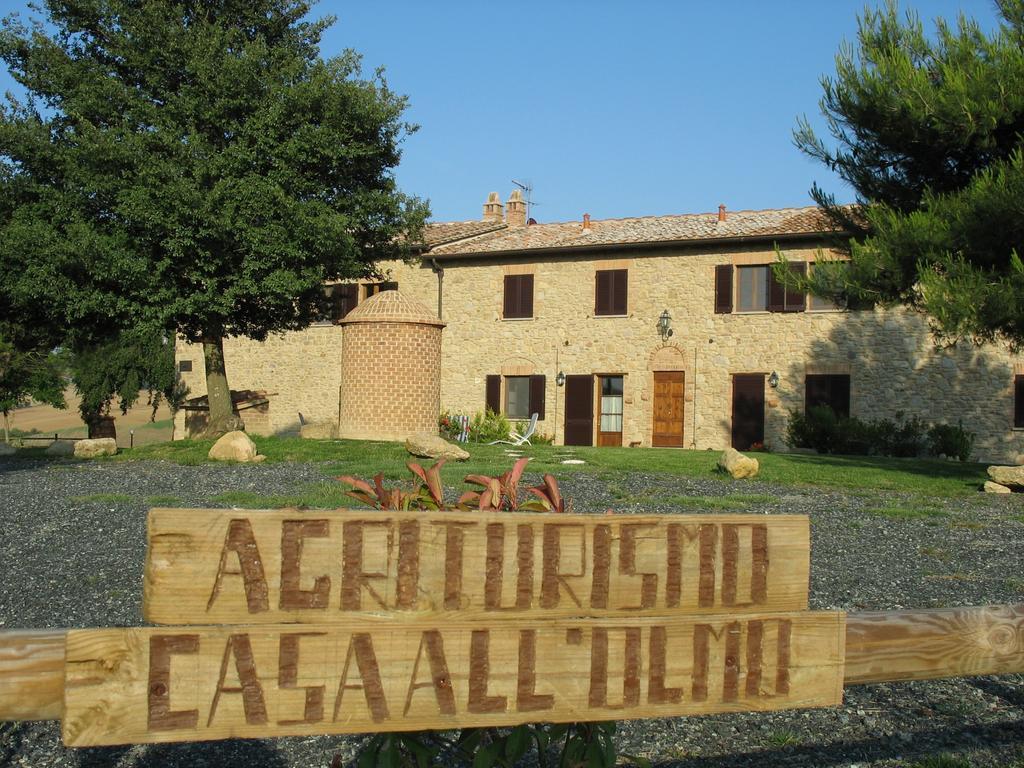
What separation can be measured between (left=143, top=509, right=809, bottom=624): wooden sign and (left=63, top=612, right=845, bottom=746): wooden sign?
0.14 feet

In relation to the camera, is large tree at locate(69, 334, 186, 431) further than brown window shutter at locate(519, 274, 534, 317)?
Yes

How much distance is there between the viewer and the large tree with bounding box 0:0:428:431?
57.1 ft

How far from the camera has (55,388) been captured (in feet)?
116

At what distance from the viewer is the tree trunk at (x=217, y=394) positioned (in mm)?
20109

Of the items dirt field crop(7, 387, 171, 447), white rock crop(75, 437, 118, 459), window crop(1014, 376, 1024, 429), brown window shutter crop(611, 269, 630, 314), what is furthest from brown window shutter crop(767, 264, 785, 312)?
dirt field crop(7, 387, 171, 447)

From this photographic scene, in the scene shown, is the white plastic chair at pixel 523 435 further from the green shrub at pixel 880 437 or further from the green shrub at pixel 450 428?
the green shrub at pixel 880 437

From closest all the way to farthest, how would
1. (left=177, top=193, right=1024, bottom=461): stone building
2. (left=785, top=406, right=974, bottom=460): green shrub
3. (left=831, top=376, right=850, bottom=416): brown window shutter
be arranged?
(left=785, top=406, right=974, bottom=460): green shrub → (left=177, top=193, right=1024, bottom=461): stone building → (left=831, top=376, right=850, bottom=416): brown window shutter

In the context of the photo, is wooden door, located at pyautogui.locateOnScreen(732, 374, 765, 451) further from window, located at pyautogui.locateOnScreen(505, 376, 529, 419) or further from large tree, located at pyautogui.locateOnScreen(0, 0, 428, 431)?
large tree, located at pyautogui.locateOnScreen(0, 0, 428, 431)

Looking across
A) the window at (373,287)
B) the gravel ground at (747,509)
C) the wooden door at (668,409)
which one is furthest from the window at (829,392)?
the window at (373,287)

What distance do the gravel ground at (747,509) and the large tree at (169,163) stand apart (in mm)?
4389

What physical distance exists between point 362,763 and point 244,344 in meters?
27.2

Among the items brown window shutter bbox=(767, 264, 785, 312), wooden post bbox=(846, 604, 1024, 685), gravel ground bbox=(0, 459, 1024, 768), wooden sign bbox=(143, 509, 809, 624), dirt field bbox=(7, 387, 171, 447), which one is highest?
brown window shutter bbox=(767, 264, 785, 312)

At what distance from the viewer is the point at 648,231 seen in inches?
965

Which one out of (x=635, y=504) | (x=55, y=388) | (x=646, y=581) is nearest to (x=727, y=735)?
(x=646, y=581)
